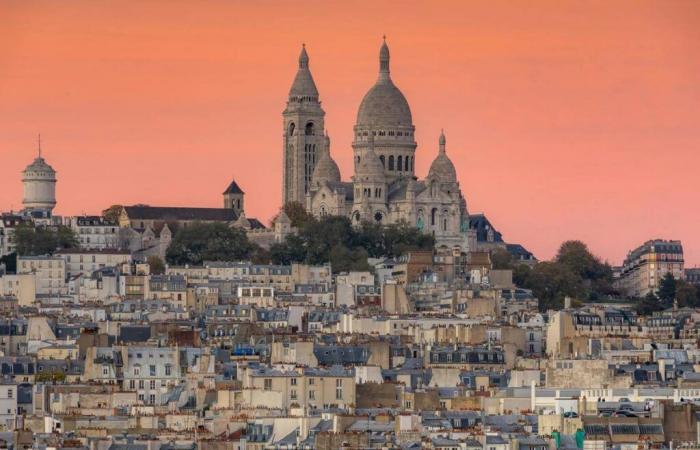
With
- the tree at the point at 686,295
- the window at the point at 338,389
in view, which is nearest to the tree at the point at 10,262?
the tree at the point at 686,295

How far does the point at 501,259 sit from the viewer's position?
188 m

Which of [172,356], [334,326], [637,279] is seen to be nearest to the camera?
[172,356]

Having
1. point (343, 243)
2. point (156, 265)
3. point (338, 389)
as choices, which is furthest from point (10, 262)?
point (338, 389)

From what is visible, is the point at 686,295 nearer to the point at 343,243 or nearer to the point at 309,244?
the point at 343,243

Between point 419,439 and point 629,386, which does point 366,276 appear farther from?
point 419,439

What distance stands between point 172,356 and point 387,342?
36.6ft

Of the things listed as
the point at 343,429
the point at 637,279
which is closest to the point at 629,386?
the point at 343,429

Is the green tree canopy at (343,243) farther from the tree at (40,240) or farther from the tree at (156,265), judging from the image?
the tree at (40,240)

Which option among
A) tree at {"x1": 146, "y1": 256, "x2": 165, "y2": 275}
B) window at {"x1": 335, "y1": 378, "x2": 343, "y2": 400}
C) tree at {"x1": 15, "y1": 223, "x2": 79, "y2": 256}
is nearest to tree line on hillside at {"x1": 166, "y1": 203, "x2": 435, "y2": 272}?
tree at {"x1": 146, "y1": 256, "x2": 165, "y2": 275}

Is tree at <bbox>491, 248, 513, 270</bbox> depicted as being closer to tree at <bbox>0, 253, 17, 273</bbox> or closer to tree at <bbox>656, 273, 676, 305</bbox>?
tree at <bbox>656, 273, 676, 305</bbox>

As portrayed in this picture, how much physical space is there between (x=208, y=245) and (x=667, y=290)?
966 inches

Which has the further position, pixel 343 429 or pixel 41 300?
pixel 41 300

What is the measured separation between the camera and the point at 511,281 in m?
171

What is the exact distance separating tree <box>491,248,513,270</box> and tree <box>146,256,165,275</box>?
1577cm
